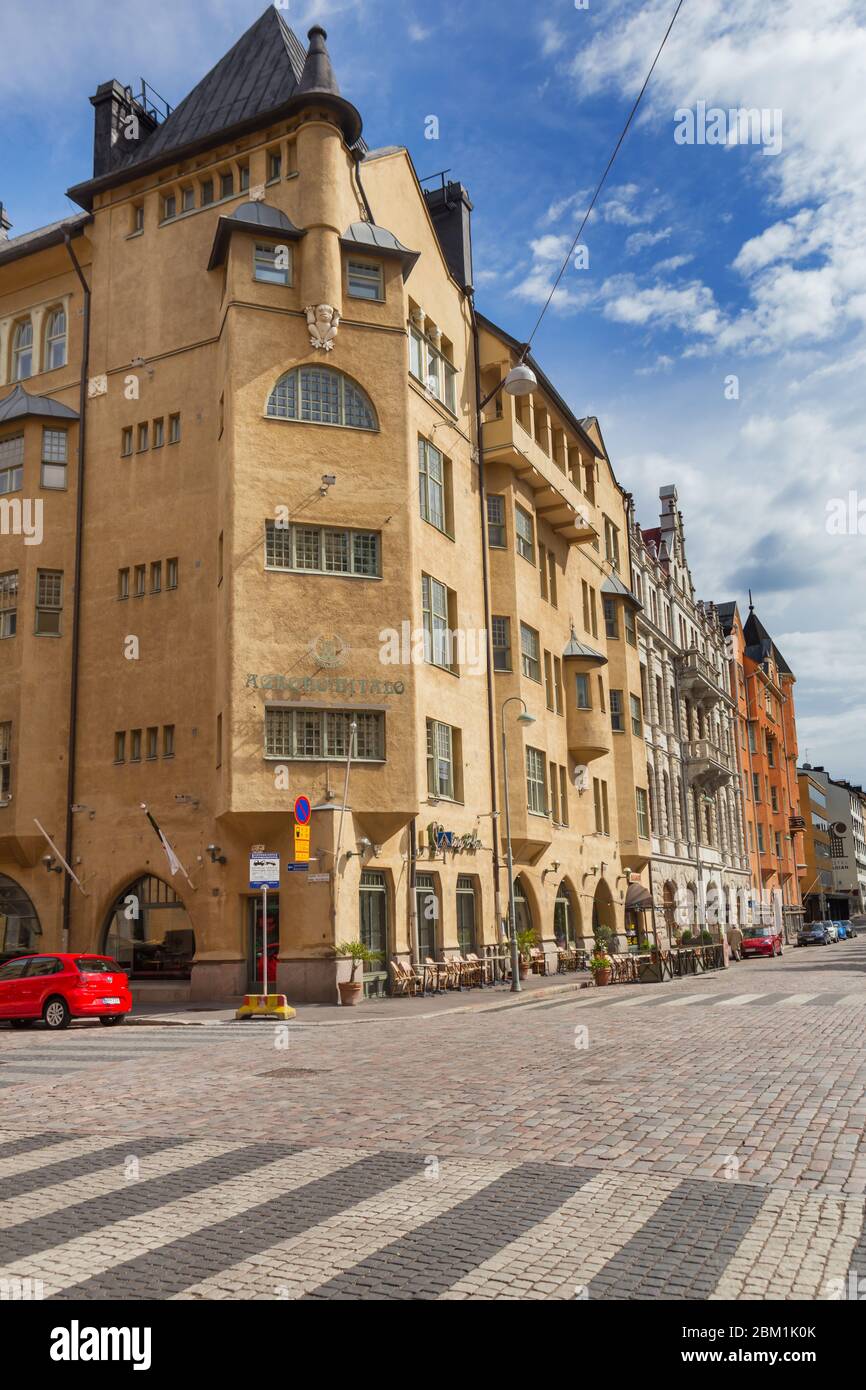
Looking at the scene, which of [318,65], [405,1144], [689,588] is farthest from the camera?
[689,588]

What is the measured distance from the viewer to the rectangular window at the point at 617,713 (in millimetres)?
51031

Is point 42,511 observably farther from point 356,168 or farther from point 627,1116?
point 627,1116

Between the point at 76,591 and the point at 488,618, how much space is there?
12.8 m

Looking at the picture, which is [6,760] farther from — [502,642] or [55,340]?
[502,642]

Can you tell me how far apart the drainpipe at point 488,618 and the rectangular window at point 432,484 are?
2831 millimetres

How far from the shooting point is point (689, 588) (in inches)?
2763

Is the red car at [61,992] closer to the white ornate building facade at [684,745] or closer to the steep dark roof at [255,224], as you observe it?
the steep dark roof at [255,224]

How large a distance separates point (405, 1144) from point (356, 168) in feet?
99.2

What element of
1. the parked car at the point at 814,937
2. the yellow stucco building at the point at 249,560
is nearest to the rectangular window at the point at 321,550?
the yellow stucco building at the point at 249,560

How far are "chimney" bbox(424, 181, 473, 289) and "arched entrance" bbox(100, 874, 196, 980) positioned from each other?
75.9 feet

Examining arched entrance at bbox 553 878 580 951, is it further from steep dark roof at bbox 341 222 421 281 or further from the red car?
steep dark roof at bbox 341 222 421 281

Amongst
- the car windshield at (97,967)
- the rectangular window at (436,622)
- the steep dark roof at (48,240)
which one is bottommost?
the car windshield at (97,967)

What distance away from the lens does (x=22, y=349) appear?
37812 millimetres
